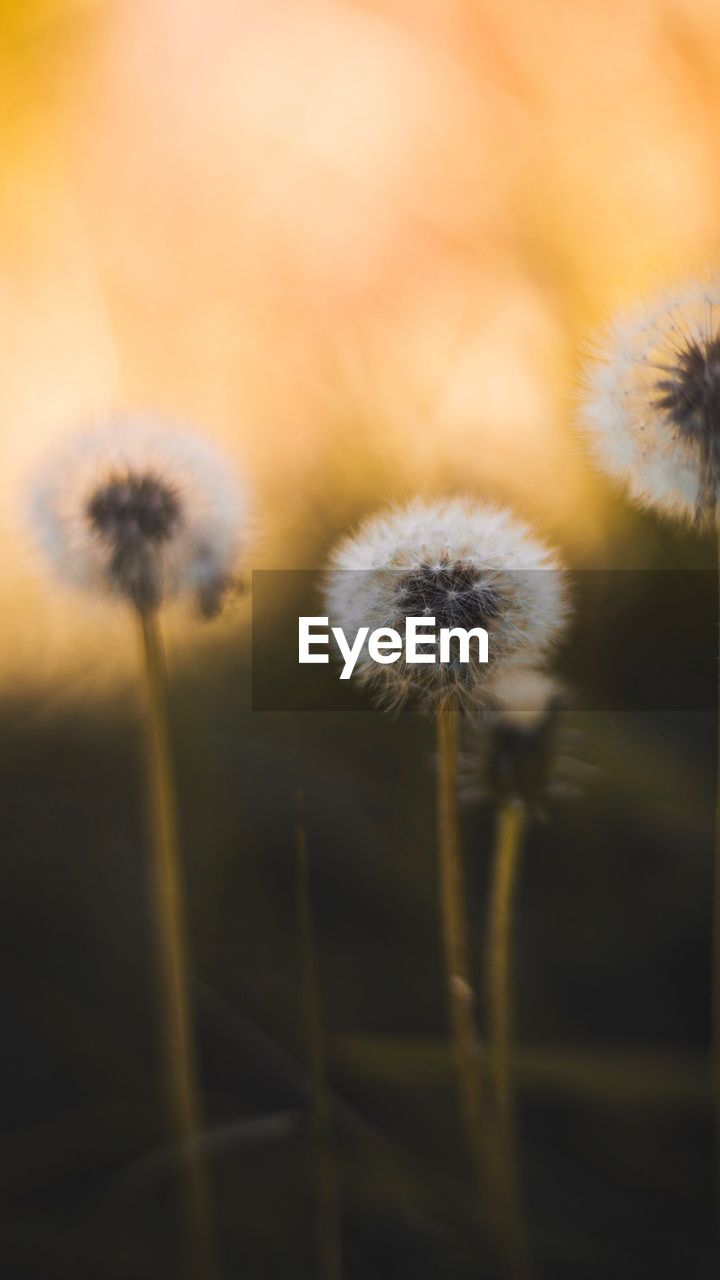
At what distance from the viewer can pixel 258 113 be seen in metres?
2.35

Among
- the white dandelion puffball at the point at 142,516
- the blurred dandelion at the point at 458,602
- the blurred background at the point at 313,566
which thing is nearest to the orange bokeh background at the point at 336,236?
the blurred background at the point at 313,566

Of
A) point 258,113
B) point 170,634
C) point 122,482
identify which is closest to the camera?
point 122,482

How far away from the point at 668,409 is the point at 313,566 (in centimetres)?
112

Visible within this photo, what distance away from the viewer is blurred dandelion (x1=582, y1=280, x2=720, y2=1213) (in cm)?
88

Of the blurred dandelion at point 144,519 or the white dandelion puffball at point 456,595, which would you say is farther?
the blurred dandelion at point 144,519

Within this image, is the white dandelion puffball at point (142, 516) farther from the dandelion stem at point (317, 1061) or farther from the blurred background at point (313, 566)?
the dandelion stem at point (317, 1061)

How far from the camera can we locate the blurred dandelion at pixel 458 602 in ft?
2.82

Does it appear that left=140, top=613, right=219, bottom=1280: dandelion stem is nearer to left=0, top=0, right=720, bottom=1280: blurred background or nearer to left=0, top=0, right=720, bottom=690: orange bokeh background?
left=0, top=0, right=720, bottom=1280: blurred background

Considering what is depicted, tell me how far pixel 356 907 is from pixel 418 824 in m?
0.17

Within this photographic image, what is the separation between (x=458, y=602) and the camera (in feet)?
2.96

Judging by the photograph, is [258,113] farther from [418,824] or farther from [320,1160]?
[320,1160]

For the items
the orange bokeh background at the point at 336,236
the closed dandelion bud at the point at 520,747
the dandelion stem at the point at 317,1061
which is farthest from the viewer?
the orange bokeh background at the point at 336,236

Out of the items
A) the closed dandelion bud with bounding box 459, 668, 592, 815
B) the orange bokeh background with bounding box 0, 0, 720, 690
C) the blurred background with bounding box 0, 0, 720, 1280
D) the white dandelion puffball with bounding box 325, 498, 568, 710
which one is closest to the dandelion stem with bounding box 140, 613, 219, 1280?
the blurred background with bounding box 0, 0, 720, 1280

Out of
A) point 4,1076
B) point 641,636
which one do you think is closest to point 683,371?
point 641,636
